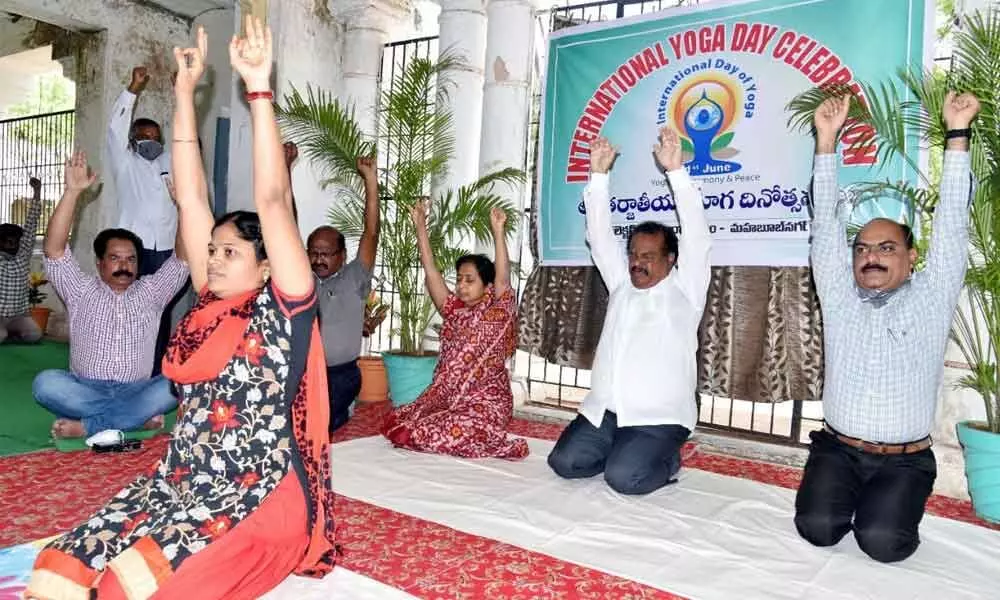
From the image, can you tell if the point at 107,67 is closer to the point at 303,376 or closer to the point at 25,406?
the point at 25,406

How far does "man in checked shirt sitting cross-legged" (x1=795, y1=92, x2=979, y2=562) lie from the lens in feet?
8.20

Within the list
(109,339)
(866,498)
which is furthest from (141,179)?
(866,498)

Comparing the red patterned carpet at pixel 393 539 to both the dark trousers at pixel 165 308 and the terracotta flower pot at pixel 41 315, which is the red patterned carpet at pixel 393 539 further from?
the terracotta flower pot at pixel 41 315

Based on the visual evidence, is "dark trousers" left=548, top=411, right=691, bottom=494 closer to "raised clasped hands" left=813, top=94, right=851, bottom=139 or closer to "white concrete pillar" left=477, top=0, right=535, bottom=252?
"raised clasped hands" left=813, top=94, right=851, bottom=139

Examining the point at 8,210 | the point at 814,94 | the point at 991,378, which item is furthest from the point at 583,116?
the point at 8,210

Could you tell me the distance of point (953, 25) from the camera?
347 cm

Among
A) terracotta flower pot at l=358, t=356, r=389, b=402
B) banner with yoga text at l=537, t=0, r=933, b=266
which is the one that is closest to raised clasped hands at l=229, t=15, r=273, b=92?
banner with yoga text at l=537, t=0, r=933, b=266

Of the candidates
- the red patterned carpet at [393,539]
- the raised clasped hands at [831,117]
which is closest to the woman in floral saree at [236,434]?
the red patterned carpet at [393,539]

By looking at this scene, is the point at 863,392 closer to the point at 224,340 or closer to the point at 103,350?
the point at 224,340

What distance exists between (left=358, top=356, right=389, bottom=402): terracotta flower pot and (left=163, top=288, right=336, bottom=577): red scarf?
3.38 meters

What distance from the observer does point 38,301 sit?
7.84 m

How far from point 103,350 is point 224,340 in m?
2.38

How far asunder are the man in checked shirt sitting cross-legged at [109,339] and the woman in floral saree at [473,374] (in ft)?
4.16

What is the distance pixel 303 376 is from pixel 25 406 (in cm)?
349
